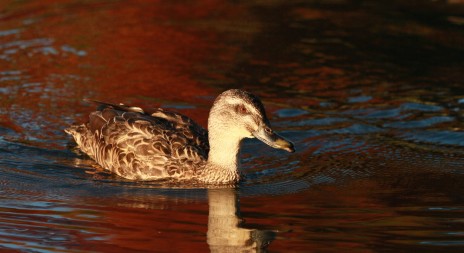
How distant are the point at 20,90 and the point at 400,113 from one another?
5.99m

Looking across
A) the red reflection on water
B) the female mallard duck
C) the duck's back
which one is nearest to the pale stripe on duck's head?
the female mallard duck

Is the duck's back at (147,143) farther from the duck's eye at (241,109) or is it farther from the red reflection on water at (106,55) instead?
the red reflection on water at (106,55)

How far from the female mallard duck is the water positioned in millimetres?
280

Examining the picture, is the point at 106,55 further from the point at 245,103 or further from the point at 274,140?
the point at 274,140

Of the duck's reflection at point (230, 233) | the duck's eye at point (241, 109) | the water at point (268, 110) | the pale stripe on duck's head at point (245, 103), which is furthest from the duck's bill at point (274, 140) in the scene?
the duck's reflection at point (230, 233)

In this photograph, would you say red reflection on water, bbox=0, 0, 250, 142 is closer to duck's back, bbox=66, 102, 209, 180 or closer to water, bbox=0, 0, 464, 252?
water, bbox=0, 0, 464, 252

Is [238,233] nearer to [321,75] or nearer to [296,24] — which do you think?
[321,75]

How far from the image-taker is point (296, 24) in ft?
66.1

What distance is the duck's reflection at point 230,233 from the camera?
30.2 feet

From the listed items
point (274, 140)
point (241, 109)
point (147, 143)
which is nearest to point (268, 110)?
point (147, 143)

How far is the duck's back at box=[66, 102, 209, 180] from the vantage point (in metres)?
11.8

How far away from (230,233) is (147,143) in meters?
2.64

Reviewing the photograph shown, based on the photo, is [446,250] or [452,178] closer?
[446,250]

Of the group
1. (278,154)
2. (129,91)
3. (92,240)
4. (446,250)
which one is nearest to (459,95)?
(278,154)
